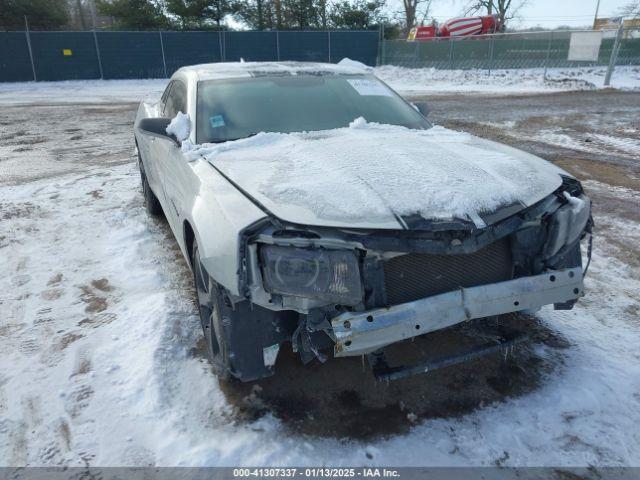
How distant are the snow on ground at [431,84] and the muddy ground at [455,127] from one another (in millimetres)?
2296

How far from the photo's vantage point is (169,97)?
4438mm

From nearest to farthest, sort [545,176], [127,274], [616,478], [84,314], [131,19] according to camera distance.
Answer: [616,478], [545,176], [84,314], [127,274], [131,19]

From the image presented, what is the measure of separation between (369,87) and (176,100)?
1622mm

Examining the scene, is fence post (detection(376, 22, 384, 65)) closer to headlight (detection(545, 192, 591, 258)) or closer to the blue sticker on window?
the blue sticker on window

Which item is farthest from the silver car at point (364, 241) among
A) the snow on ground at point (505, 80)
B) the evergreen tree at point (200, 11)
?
the evergreen tree at point (200, 11)

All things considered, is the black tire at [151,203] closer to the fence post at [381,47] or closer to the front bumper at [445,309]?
the front bumper at [445,309]

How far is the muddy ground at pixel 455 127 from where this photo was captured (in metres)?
2.38

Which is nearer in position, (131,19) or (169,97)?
(169,97)

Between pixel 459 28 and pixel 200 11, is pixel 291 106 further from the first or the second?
pixel 200 11

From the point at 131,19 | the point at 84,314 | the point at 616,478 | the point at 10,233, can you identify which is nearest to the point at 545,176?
the point at 616,478

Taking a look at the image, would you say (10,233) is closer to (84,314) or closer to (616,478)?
(84,314)

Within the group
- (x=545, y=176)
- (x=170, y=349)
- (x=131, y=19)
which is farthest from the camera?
(x=131, y=19)

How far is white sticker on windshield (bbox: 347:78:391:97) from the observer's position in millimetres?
3848

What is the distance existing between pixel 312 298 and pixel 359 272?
226 mm
